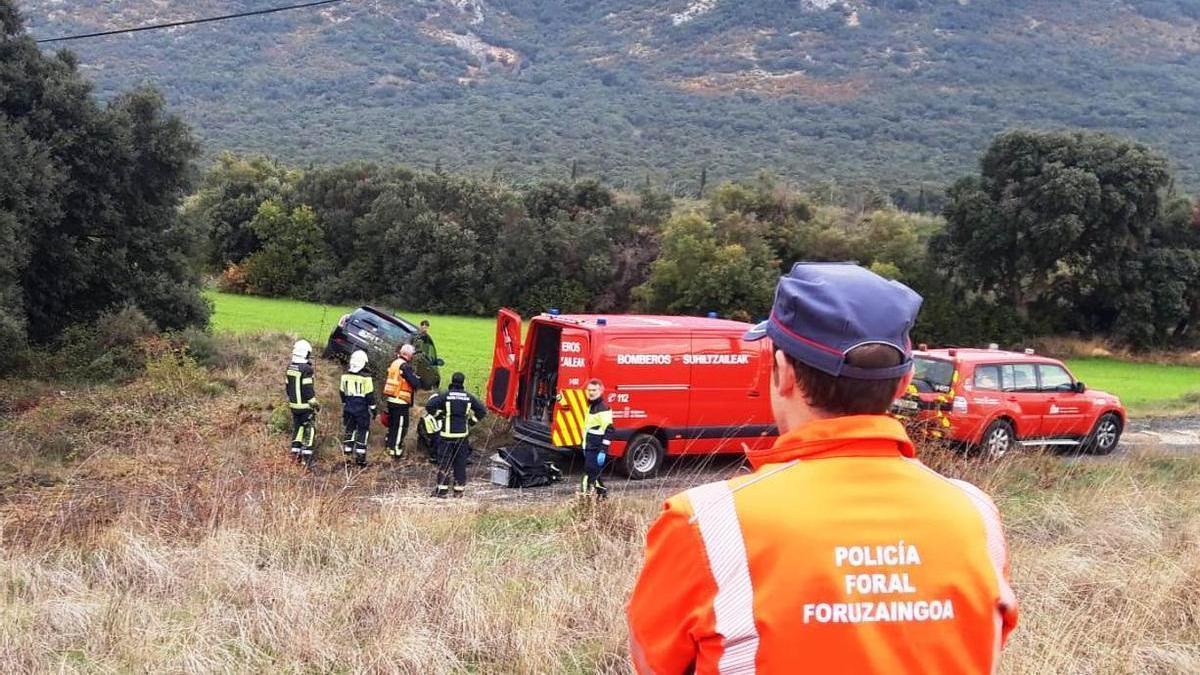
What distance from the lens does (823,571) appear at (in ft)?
5.63

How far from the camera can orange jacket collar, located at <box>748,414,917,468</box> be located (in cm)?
180

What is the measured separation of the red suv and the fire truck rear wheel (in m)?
3.41

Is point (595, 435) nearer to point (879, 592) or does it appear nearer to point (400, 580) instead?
point (400, 580)

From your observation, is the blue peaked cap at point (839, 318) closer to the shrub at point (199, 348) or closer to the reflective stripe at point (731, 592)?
the reflective stripe at point (731, 592)

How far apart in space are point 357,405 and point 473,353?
1262cm

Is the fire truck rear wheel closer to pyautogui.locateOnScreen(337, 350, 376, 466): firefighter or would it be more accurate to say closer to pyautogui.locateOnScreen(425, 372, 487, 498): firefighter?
pyautogui.locateOnScreen(425, 372, 487, 498): firefighter

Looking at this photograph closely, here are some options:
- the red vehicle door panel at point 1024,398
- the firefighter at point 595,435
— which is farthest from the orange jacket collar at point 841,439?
the red vehicle door panel at point 1024,398

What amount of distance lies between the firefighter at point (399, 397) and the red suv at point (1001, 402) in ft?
22.5

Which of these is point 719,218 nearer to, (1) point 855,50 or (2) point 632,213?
(2) point 632,213

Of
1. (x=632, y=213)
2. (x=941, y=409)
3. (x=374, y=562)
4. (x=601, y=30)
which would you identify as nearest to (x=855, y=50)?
(x=601, y=30)

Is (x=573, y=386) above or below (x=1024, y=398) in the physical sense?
above

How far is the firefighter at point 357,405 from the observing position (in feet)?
43.5

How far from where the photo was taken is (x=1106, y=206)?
1378 inches

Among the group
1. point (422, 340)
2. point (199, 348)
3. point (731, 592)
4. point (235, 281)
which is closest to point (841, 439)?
point (731, 592)
